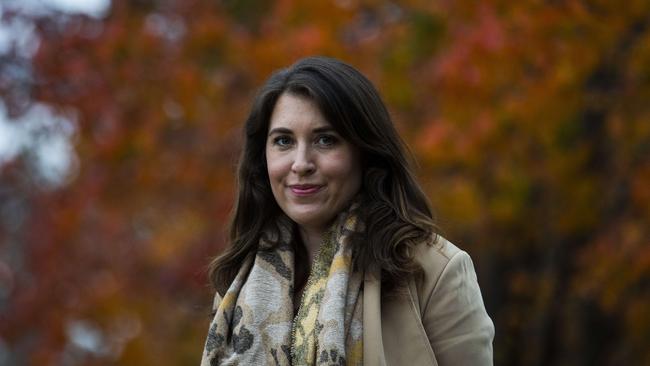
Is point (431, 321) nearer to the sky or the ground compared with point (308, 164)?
nearer to the ground

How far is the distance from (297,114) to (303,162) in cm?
14

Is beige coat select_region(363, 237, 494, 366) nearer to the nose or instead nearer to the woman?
the woman

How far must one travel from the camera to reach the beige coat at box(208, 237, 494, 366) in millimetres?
3133

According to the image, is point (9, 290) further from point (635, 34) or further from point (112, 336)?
point (635, 34)

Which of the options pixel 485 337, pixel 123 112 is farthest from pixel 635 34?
pixel 485 337

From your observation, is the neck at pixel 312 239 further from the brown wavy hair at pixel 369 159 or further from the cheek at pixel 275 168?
the cheek at pixel 275 168

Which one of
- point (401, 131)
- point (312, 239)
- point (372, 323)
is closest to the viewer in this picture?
point (372, 323)

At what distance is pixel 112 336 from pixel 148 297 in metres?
0.70

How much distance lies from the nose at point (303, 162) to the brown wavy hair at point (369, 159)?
0.11 meters

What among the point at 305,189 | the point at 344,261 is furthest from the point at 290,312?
the point at 305,189

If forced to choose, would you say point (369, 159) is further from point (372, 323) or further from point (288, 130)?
point (372, 323)

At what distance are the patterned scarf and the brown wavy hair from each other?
0.22 feet

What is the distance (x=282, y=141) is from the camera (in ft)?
11.0

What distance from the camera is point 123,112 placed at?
8.47 meters
